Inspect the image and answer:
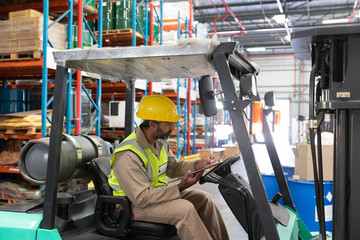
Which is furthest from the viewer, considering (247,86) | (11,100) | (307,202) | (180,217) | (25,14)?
(11,100)

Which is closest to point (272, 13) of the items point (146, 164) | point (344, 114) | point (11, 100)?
point (11, 100)

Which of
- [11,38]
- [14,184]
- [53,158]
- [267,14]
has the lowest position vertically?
[14,184]

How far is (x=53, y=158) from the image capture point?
2.62 metres

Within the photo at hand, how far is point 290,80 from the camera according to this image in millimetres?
30469

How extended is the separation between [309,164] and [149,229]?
3.14 m

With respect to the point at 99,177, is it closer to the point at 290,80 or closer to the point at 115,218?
the point at 115,218

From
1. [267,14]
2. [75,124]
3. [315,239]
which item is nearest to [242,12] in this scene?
[267,14]

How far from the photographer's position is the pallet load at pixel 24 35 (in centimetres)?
594

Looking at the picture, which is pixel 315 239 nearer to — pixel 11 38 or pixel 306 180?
pixel 306 180

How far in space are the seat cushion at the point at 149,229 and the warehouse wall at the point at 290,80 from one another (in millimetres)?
28058

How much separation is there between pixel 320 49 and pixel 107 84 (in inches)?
301

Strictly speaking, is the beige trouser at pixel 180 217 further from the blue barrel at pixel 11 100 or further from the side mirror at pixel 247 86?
the blue barrel at pixel 11 100

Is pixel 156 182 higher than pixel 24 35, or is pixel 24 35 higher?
pixel 24 35

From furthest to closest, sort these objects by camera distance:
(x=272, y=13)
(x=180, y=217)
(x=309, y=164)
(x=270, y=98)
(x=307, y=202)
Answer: (x=272, y=13), (x=309, y=164), (x=307, y=202), (x=270, y=98), (x=180, y=217)
